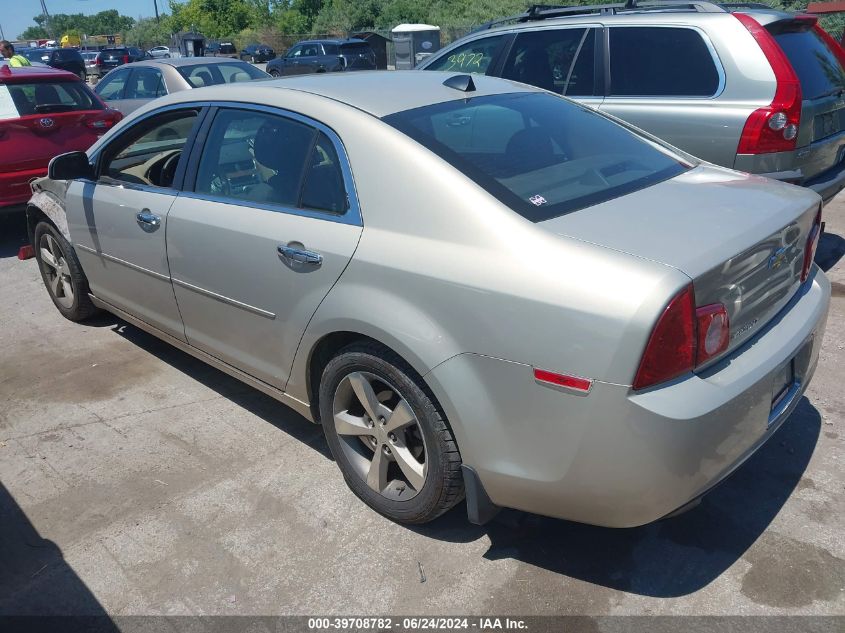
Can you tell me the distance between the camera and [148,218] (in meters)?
3.73

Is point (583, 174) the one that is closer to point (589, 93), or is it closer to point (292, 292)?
point (292, 292)

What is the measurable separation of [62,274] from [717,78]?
480 cm

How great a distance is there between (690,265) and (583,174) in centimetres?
86

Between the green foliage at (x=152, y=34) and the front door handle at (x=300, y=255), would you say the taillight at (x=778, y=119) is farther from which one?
the green foliage at (x=152, y=34)

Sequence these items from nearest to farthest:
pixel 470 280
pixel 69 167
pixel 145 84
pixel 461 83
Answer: pixel 470 280, pixel 461 83, pixel 69 167, pixel 145 84

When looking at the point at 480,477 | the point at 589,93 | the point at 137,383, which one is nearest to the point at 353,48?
the point at 589,93

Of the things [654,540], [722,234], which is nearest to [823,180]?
[722,234]

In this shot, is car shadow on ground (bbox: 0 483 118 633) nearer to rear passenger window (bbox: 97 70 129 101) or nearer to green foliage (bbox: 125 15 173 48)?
rear passenger window (bbox: 97 70 129 101)

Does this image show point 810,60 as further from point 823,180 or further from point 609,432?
point 609,432

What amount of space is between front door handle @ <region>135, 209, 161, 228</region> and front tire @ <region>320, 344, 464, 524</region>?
1397 mm

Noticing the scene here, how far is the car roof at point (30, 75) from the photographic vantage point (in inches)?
285

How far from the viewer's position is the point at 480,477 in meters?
2.48

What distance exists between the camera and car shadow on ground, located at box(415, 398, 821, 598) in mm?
2621

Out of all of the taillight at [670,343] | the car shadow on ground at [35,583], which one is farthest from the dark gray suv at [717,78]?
the car shadow on ground at [35,583]
